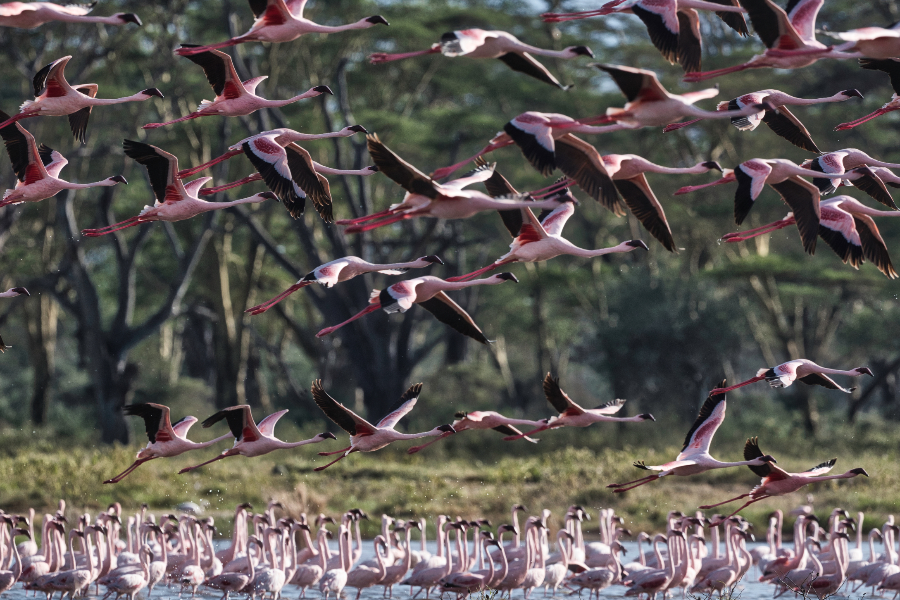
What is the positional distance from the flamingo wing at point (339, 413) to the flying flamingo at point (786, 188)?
2.63m

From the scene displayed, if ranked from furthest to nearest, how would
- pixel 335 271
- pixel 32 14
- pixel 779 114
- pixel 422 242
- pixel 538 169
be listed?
1. pixel 422 242
2. pixel 779 114
3. pixel 335 271
4. pixel 32 14
5. pixel 538 169

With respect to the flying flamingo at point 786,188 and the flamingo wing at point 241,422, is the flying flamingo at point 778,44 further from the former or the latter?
the flamingo wing at point 241,422

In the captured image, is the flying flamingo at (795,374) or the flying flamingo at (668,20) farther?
the flying flamingo at (668,20)

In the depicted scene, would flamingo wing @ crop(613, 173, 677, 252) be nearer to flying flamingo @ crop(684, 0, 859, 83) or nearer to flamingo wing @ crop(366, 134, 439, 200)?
flying flamingo @ crop(684, 0, 859, 83)

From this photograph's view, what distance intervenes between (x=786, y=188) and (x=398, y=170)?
7.81 ft

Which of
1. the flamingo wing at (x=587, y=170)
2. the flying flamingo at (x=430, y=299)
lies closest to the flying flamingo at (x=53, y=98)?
the flying flamingo at (x=430, y=299)

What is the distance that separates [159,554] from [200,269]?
1912 cm

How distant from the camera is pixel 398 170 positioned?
5875mm

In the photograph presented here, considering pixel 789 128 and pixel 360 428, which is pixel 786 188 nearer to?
pixel 789 128

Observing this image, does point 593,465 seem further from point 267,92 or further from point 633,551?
point 267,92

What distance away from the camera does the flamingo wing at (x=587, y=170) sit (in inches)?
262

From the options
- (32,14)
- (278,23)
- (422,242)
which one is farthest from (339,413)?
(422,242)

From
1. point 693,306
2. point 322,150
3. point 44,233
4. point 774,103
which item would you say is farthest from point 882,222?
point 774,103

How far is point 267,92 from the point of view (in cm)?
2555
